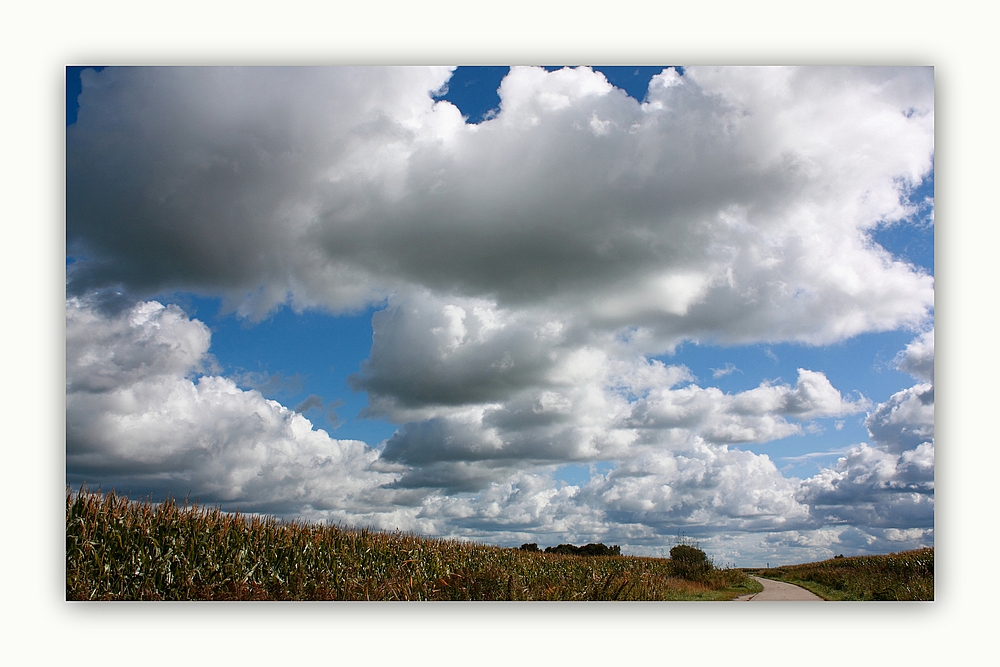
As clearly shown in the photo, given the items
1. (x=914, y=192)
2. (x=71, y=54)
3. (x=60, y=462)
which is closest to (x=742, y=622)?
(x=914, y=192)

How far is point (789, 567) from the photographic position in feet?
21.2

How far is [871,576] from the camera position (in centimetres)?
612

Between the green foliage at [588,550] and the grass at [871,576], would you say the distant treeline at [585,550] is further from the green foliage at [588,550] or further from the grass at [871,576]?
Answer: the grass at [871,576]

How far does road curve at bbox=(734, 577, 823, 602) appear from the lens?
6.04 m

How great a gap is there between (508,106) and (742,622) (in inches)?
238

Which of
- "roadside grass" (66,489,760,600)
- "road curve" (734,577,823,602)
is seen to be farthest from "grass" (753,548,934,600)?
"roadside grass" (66,489,760,600)

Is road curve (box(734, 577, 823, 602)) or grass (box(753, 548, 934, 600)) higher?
grass (box(753, 548, 934, 600))

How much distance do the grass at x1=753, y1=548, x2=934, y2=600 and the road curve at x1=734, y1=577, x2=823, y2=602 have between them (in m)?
0.11

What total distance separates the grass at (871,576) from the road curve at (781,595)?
11cm

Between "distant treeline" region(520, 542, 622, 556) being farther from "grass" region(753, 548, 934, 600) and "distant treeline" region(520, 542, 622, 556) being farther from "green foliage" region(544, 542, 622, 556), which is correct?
"grass" region(753, 548, 934, 600)

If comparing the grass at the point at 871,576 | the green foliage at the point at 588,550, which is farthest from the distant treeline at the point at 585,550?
the grass at the point at 871,576

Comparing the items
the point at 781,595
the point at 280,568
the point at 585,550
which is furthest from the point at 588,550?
the point at 280,568

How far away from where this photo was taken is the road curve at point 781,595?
19.8 feet

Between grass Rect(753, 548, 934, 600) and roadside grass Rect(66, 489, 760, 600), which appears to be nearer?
grass Rect(753, 548, 934, 600)
